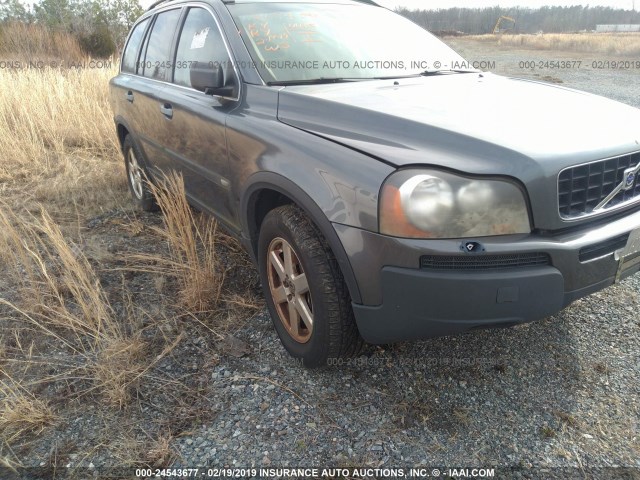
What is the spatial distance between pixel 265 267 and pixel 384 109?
1.00 metres

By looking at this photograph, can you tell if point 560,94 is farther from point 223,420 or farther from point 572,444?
point 223,420

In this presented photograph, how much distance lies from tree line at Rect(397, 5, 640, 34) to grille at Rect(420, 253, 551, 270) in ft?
151

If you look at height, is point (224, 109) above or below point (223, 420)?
above

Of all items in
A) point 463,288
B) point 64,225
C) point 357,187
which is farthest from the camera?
point 64,225

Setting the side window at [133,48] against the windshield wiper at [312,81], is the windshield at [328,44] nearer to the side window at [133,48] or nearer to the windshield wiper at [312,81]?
the windshield wiper at [312,81]

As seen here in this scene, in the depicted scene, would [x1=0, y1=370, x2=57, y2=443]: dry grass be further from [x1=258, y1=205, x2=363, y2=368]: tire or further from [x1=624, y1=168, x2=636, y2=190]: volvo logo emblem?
[x1=624, y1=168, x2=636, y2=190]: volvo logo emblem

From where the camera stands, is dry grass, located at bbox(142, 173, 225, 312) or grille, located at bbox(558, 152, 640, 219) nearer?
grille, located at bbox(558, 152, 640, 219)

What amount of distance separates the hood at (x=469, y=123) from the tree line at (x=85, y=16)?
48.6ft

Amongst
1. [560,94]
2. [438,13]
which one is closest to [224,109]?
[560,94]

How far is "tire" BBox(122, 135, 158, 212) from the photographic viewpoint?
4317mm

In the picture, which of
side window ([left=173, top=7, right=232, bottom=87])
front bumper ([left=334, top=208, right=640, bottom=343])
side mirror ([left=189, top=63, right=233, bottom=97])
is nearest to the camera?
front bumper ([left=334, top=208, right=640, bottom=343])

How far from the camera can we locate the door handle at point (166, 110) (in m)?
3.31

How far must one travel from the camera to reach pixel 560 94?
251 centimetres

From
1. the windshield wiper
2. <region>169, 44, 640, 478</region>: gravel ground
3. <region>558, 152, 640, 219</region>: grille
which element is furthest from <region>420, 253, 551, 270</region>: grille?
the windshield wiper
